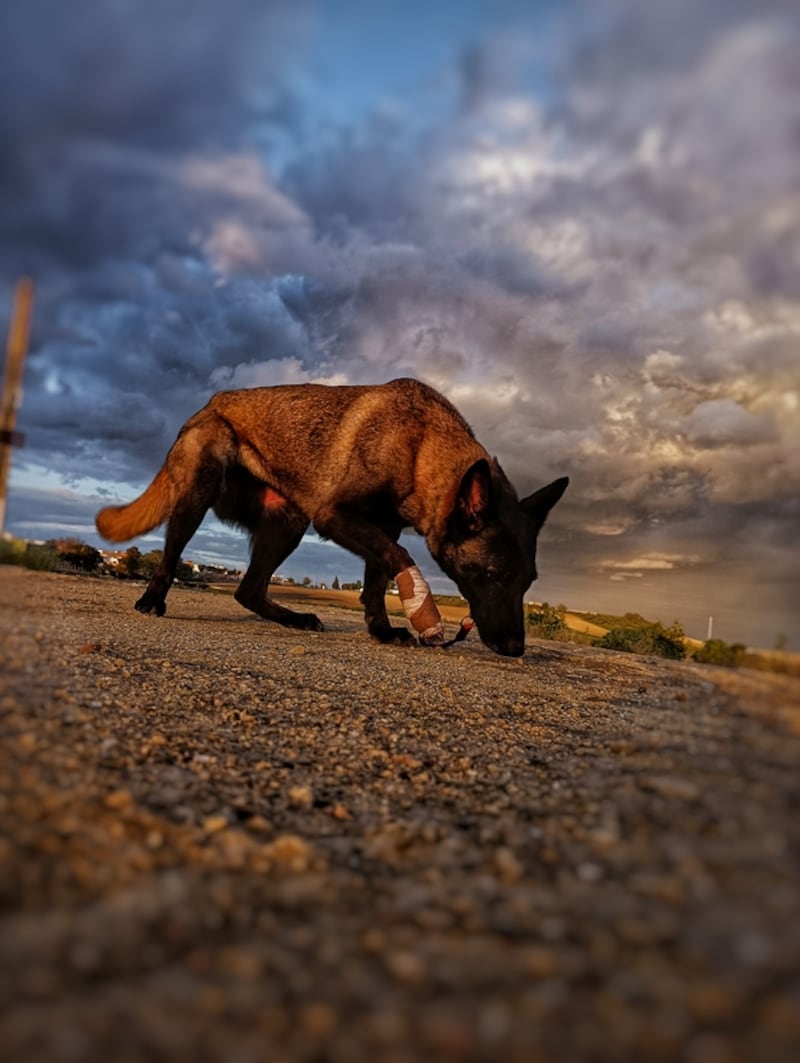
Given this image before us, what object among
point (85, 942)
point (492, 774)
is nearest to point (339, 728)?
point (492, 774)

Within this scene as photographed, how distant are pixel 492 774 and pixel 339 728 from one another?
836 millimetres

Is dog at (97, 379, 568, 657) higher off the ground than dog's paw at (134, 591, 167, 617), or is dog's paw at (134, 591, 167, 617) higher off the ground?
dog at (97, 379, 568, 657)

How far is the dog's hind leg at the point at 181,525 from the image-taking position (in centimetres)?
782

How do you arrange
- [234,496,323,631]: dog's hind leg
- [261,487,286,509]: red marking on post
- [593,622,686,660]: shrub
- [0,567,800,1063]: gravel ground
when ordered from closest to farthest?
1. [0,567,800,1063]: gravel ground
2. [261,487,286,509]: red marking on post
3. [234,496,323,631]: dog's hind leg
4. [593,622,686,660]: shrub

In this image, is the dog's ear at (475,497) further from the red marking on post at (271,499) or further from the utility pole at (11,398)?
the utility pole at (11,398)

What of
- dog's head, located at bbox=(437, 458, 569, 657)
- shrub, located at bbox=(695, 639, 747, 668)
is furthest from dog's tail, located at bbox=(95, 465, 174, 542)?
shrub, located at bbox=(695, 639, 747, 668)

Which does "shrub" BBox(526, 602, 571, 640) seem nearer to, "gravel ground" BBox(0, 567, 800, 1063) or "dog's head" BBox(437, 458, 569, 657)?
"dog's head" BBox(437, 458, 569, 657)

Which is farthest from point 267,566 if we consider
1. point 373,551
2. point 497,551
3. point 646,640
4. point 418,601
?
point 646,640

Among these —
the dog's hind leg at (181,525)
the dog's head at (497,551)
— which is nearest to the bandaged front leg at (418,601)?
the dog's head at (497,551)

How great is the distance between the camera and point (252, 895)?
1.34 m

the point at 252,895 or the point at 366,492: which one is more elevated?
the point at 366,492

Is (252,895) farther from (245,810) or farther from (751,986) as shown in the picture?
(751,986)

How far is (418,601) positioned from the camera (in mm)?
6598

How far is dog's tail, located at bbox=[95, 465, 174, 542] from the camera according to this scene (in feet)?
26.8
